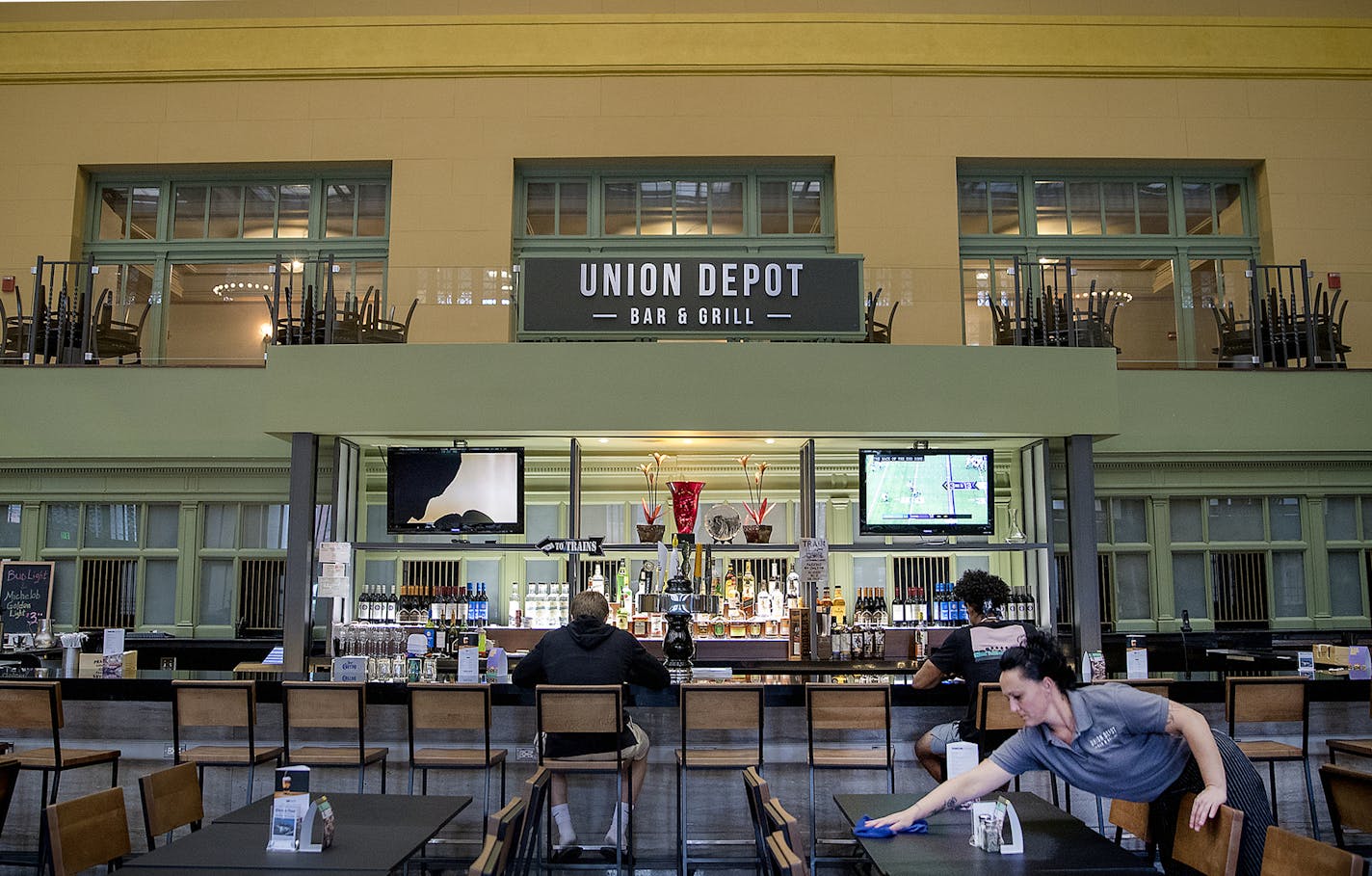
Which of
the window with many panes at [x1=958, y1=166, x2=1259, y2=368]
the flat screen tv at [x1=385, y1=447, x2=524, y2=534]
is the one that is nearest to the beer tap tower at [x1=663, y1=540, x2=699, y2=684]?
the flat screen tv at [x1=385, y1=447, x2=524, y2=534]

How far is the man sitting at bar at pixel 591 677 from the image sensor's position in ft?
18.2

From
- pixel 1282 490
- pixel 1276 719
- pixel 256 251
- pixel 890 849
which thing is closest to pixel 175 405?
pixel 256 251

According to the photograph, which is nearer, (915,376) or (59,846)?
(59,846)

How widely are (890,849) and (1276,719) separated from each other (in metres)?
3.34

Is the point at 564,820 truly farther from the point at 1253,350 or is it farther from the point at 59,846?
the point at 1253,350

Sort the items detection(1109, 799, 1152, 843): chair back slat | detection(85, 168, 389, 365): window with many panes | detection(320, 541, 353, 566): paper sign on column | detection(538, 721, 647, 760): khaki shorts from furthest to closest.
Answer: detection(85, 168, 389, 365): window with many panes, detection(320, 541, 353, 566): paper sign on column, detection(538, 721, 647, 760): khaki shorts, detection(1109, 799, 1152, 843): chair back slat

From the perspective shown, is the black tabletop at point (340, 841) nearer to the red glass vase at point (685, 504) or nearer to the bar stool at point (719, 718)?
the bar stool at point (719, 718)

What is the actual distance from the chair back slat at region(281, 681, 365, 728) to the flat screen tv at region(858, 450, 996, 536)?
12.6 feet

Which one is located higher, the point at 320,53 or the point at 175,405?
the point at 320,53

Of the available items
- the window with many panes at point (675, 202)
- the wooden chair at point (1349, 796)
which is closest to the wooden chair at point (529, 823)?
the wooden chair at point (1349, 796)

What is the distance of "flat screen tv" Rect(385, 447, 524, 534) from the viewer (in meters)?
8.05

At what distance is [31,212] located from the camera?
450 inches

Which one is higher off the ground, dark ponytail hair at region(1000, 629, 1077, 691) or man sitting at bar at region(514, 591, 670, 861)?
dark ponytail hair at region(1000, 629, 1077, 691)

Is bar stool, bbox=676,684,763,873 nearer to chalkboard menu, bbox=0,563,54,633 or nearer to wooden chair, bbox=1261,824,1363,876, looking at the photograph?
wooden chair, bbox=1261,824,1363,876
